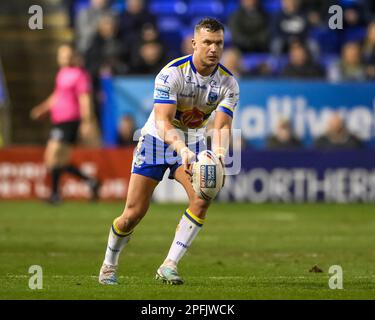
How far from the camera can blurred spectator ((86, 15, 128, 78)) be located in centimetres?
2283

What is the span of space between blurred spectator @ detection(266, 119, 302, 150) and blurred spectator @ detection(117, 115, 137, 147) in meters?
2.75

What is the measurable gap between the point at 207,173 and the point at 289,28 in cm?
1483

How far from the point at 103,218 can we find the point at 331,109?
237 inches

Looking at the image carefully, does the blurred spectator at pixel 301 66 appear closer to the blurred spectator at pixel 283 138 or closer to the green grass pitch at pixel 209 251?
the blurred spectator at pixel 283 138

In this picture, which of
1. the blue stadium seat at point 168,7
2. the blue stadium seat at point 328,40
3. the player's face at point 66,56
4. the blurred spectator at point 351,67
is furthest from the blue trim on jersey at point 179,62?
the blue stadium seat at point 168,7

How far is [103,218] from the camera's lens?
17.5m

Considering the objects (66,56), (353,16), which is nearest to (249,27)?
(353,16)

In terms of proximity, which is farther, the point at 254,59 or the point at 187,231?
the point at 254,59

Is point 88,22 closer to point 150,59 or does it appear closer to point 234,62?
point 150,59

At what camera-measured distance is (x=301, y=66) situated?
22.2m

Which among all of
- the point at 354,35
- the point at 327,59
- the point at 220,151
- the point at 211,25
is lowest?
the point at 220,151

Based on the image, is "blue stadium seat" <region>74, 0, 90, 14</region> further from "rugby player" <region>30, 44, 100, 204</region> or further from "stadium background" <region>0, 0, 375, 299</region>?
"rugby player" <region>30, 44, 100, 204</region>
